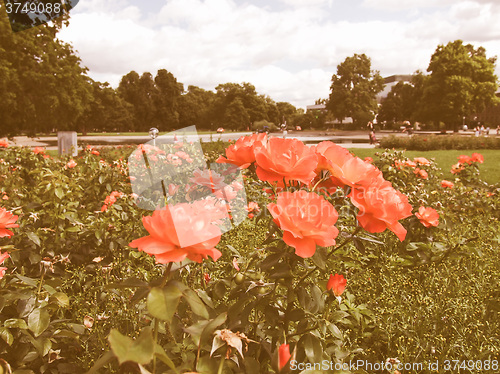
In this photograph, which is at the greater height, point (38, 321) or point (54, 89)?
point (54, 89)

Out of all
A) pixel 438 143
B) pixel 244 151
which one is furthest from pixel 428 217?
pixel 438 143

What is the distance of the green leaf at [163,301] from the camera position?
0.71 meters

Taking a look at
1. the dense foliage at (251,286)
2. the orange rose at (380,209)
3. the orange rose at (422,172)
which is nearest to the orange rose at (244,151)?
the dense foliage at (251,286)

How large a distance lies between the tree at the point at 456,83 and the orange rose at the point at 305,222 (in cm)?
3893

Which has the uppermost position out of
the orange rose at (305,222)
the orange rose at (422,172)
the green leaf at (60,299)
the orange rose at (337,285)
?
the orange rose at (305,222)

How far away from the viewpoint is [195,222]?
2.50 ft

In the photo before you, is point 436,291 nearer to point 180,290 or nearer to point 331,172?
point 331,172

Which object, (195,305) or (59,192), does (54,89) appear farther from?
(195,305)

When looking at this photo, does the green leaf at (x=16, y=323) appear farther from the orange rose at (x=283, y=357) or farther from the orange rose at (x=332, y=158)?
the orange rose at (x=332, y=158)

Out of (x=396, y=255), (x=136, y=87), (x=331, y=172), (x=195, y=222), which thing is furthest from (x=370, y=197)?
(x=136, y=87)

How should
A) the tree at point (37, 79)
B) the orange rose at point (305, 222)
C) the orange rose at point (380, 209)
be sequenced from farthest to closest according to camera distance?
the tree at point (37, 79), the orange rose at point (380, 209), the orange rose at point (305, 222)

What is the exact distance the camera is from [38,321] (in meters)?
1.30

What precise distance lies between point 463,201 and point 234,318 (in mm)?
5166

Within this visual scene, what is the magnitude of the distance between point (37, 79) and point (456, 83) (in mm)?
34703
